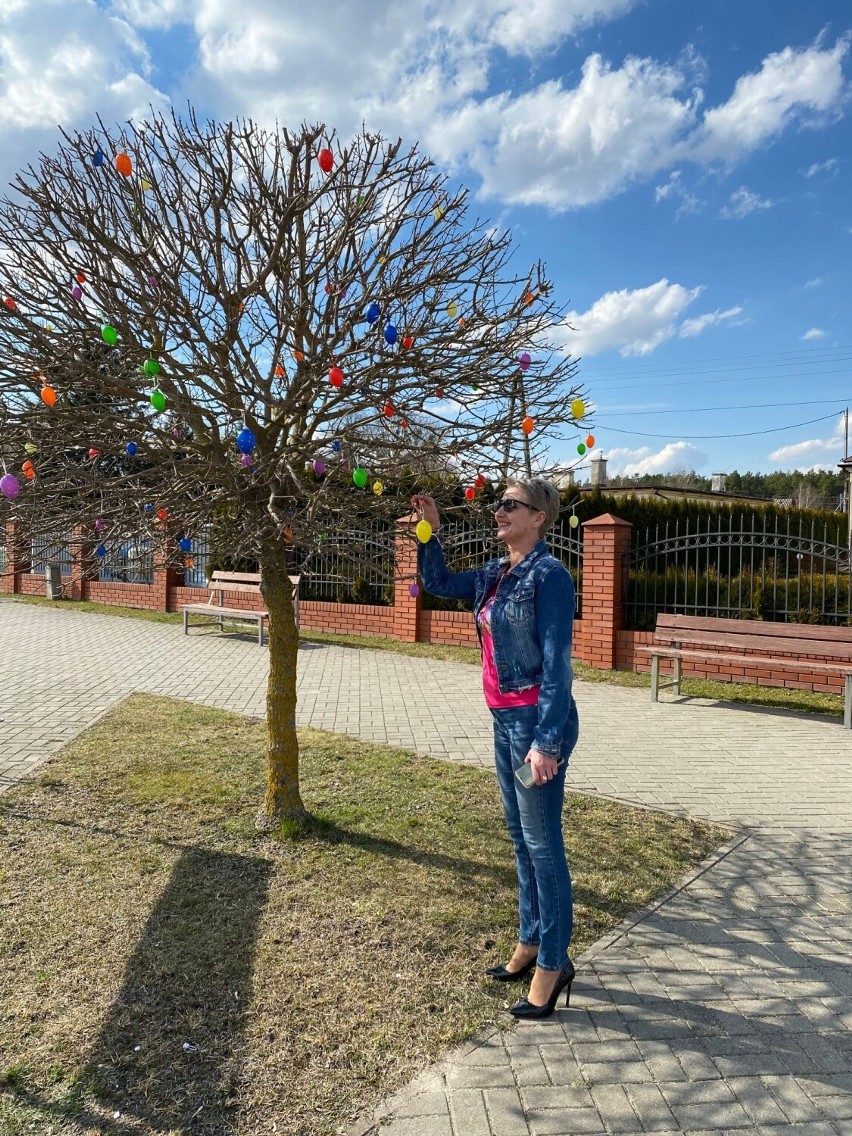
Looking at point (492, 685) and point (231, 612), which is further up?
point (492, 685)

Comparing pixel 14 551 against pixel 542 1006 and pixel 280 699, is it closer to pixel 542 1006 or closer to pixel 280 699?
pixel 280 699

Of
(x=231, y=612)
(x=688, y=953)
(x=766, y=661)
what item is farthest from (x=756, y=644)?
(x=231, y=612)

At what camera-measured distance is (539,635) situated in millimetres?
2564

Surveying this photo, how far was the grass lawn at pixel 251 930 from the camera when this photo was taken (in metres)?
2.28

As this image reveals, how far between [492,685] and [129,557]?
2.15 meters

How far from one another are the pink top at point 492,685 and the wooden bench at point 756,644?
5317mm

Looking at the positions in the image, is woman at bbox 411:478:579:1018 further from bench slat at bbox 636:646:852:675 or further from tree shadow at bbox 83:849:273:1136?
bench slat at bbox 636:646:852:675

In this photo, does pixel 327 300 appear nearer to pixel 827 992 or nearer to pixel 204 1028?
pixel 204 1028

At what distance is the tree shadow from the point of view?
7.25 feet

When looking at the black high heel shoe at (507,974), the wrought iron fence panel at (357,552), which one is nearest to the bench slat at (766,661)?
the wrought iron fence panel at (357,552)

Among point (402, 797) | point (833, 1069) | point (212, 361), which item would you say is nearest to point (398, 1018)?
point (833, 1069)

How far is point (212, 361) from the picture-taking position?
363 centimetres

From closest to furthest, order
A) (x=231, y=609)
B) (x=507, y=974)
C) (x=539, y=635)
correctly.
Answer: (x=539, y=635)
(x=507, y=974)
(x=231, y=609)

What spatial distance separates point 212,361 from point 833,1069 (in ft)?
12.3
